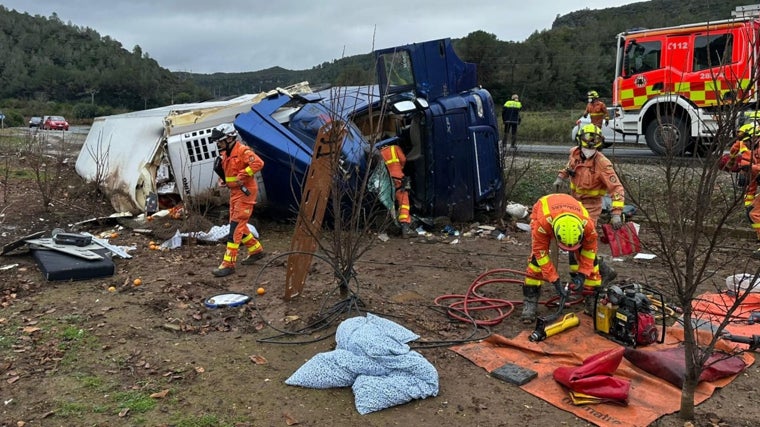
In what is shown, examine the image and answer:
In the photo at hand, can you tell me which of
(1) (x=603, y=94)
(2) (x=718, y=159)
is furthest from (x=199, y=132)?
(1) (x=603, y=94)

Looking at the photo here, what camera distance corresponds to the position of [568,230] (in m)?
4.11

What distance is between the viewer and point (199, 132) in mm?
8203

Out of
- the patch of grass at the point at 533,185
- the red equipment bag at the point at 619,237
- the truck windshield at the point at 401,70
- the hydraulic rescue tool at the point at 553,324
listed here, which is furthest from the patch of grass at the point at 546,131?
the hydraulic rescue tool at the point at 553,324

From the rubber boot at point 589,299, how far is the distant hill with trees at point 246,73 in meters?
2.17

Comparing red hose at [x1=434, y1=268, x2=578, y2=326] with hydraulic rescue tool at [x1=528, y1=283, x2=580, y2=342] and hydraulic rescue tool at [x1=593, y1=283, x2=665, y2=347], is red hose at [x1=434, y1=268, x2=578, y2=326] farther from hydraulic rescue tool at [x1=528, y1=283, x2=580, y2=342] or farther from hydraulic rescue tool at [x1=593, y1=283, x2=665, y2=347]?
hydraulic rescue tool at [x1=593, y1=283, x2=665, y2=347]

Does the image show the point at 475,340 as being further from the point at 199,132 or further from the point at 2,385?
the point at 199,132

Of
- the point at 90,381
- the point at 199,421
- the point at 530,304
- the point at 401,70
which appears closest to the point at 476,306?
the point at 530,304

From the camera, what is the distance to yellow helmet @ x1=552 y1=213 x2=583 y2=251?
4102mm

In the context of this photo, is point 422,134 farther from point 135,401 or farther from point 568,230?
point 135,401

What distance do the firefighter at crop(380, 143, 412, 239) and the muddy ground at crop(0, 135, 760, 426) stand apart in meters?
0.54

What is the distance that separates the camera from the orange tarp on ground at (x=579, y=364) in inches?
126

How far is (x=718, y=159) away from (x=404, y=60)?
5.45 m

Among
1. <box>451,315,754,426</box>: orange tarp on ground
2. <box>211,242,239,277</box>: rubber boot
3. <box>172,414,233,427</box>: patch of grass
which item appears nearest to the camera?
<box>172,414,233,427</box>: patch of grass

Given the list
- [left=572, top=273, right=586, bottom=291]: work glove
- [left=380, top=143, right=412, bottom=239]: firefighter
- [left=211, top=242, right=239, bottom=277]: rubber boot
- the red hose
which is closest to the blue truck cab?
[left=380, top=143, right=412, bottom=239]: firefighter
